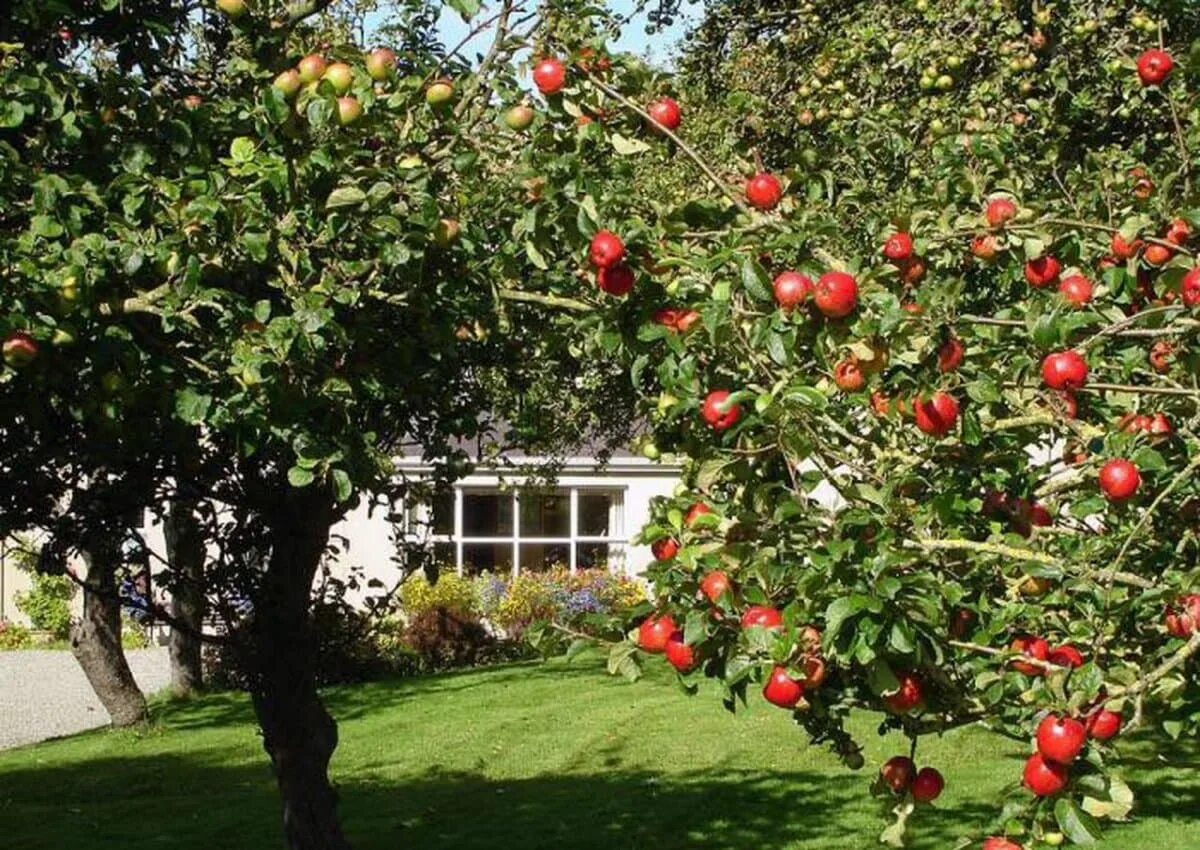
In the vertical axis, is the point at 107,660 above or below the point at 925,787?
below

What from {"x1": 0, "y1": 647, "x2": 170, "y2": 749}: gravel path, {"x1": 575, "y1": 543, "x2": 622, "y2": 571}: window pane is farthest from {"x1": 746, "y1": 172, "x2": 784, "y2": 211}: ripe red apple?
{"x1": 575, "y1": 543, "x2": 622, "y2": 571}: window pane

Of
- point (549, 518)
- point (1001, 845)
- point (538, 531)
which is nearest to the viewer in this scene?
point (1001, 845)

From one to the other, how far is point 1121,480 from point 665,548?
3.50 ft

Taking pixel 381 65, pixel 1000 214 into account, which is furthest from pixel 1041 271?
pixel 381 65

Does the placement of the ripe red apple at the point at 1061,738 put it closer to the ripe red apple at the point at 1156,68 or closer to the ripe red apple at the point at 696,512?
the ripe red apple at the point at 696,512

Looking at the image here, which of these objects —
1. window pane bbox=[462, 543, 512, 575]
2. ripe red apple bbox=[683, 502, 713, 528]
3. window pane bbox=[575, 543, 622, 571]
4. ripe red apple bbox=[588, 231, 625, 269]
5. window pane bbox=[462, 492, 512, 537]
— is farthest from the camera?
window pane bbox=[462, 492, 512, 537]

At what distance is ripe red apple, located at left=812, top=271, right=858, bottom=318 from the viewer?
3350mm

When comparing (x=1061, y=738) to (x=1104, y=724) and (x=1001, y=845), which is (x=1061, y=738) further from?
(x=1001, y=845)

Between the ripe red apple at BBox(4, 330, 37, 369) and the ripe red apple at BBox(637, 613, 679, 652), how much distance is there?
1778mm

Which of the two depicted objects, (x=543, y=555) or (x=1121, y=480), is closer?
(x=1121, y=480)

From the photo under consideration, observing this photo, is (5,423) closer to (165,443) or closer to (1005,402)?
(165,443)

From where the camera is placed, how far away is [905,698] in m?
3.34

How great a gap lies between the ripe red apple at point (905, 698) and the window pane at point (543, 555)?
22.6 m

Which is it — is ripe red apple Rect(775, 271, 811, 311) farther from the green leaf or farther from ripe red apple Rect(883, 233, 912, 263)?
the green leaf
